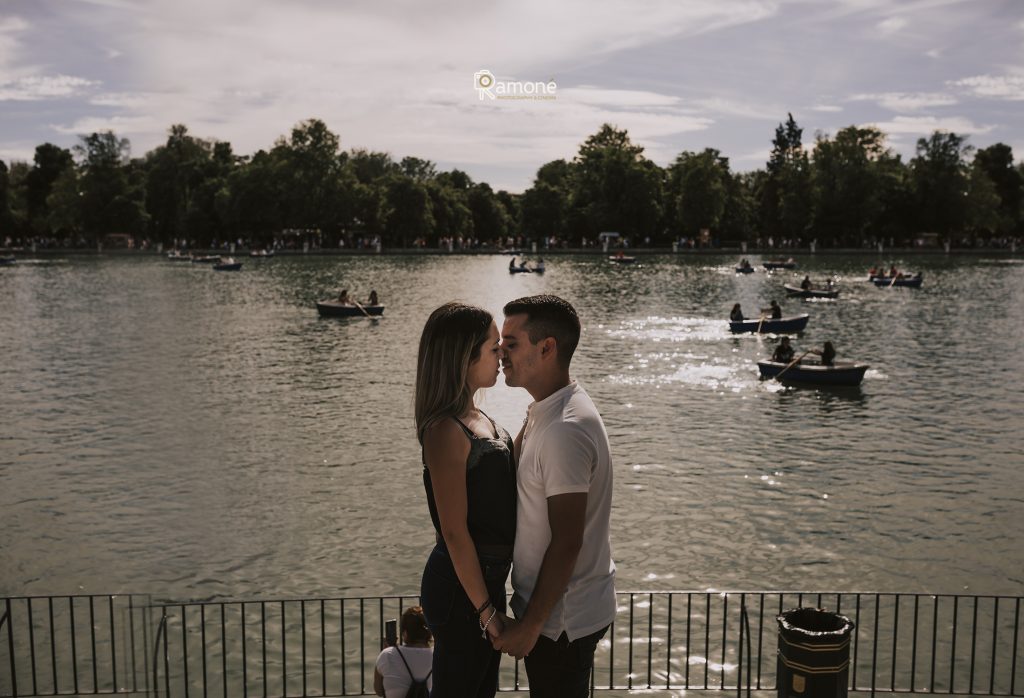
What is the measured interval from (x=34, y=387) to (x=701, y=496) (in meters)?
26.9

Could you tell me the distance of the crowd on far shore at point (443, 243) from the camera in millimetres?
146500

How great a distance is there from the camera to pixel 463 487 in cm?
418

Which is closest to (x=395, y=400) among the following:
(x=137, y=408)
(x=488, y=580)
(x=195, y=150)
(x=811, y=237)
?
(x=137, y=408)

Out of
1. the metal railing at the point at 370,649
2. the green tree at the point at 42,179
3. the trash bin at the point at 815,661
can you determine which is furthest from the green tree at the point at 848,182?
the trash bin at the point at 815,661

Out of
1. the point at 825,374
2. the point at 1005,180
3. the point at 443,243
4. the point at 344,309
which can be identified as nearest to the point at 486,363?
the point at 825,374

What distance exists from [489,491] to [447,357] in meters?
0.67

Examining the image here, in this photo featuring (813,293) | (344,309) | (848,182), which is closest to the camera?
(344,309)

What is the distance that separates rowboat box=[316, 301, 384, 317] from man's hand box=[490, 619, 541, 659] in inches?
2054

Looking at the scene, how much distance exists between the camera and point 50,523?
18547 mm

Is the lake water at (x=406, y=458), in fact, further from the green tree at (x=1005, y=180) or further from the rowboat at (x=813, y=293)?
the green tree at (x=1005, y=180)

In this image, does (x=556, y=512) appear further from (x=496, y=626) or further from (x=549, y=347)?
(x=549, y=347)

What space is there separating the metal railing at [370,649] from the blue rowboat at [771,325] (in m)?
34.4

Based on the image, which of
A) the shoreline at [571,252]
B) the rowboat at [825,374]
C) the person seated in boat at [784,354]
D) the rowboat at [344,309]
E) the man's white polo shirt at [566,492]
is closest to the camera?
the man's white polo shirt at [566,492]

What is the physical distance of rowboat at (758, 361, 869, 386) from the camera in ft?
107
